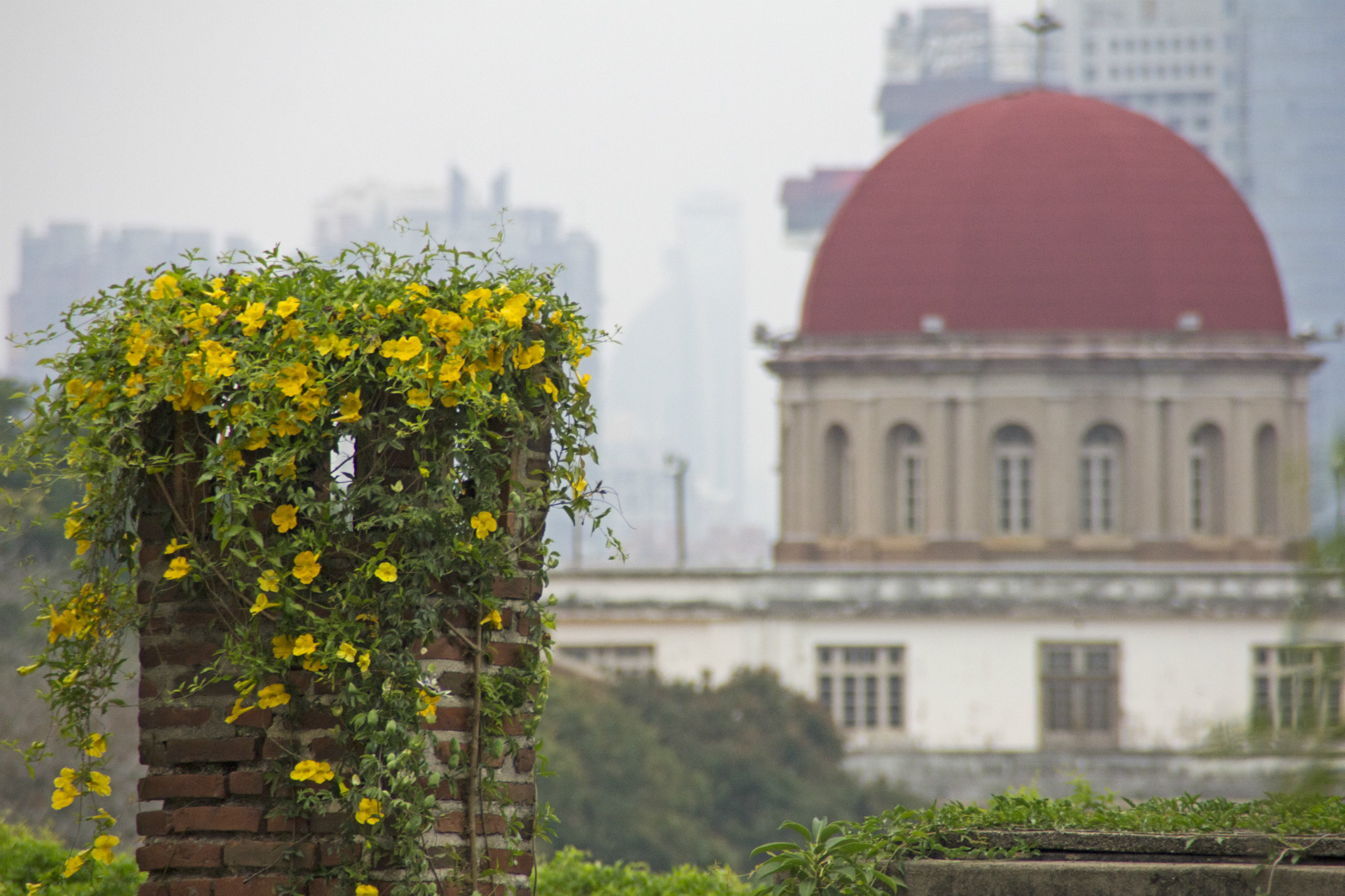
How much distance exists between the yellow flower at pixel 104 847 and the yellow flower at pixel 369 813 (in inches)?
36.1

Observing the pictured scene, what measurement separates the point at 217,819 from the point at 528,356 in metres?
1.58

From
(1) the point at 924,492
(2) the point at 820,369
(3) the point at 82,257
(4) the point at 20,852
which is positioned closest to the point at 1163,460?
(1) the point at 924,492

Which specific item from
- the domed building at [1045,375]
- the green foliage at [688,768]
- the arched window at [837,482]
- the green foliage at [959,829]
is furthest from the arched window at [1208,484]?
the green foliage at [959,829]

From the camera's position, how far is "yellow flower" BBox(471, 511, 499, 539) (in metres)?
5.08

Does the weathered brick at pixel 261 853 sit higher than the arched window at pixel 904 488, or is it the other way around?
the arched window at pixel 904 488

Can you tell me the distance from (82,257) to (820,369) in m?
143

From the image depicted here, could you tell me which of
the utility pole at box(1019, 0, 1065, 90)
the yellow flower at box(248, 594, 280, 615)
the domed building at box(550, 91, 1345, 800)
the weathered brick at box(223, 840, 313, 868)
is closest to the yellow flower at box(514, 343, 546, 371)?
the yellow flower at box(248, 594, 280, 615)

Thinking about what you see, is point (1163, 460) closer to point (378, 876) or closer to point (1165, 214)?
point (1165, 214)

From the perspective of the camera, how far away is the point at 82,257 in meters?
171

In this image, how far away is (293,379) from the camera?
4.97m

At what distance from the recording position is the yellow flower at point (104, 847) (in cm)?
529

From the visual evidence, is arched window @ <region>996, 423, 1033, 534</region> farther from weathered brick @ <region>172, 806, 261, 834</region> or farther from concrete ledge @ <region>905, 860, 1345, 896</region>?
weathered brick @ <region>172, 806, 261, 834</region>

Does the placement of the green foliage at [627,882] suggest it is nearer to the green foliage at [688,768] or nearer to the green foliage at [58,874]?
the green foliage at [58,874]

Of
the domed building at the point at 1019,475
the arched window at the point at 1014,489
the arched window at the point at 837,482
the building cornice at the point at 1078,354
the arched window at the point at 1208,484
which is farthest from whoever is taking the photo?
the arched window at the point at 837,482
